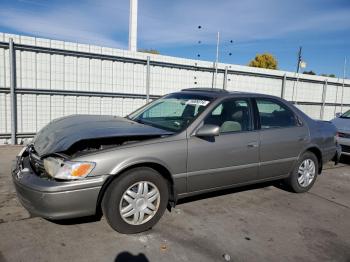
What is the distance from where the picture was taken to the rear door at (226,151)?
12.6ft

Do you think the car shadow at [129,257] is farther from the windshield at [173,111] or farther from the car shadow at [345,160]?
the car shadow at [345,160]

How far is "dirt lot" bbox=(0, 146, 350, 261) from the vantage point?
3.08 metres

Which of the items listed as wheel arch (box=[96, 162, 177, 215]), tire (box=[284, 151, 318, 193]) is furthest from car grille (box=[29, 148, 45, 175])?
tire (box=[284, 151, 318, 193])

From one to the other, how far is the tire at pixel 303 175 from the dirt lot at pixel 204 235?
0.37 meters

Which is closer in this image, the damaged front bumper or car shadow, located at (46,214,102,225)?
the damaged front bumper

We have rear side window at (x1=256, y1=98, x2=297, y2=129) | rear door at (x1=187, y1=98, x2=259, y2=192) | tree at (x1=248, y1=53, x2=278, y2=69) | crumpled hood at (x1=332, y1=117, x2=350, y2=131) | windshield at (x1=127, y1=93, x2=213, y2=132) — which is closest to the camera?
rear door at (x1=187, y1=98, x2=259, y2=192)

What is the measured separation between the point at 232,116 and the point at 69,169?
2335mm

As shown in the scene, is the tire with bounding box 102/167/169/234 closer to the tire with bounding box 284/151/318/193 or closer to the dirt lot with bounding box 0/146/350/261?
the dirt lot with bounding box 0/146/350/261

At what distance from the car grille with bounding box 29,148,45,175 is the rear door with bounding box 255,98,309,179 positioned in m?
2.84

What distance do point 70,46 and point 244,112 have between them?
527 cm

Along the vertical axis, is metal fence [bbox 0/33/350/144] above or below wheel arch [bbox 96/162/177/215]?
above

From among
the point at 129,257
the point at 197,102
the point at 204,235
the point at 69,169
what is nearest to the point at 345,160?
the point at 197,102

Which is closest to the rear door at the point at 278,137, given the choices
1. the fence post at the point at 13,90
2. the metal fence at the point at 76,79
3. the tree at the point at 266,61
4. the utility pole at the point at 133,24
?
the metal fence at the point at 76,79

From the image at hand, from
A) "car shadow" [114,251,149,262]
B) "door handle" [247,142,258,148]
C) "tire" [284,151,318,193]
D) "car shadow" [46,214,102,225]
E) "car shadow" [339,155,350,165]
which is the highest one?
"door handle" [247,142,258,148]
